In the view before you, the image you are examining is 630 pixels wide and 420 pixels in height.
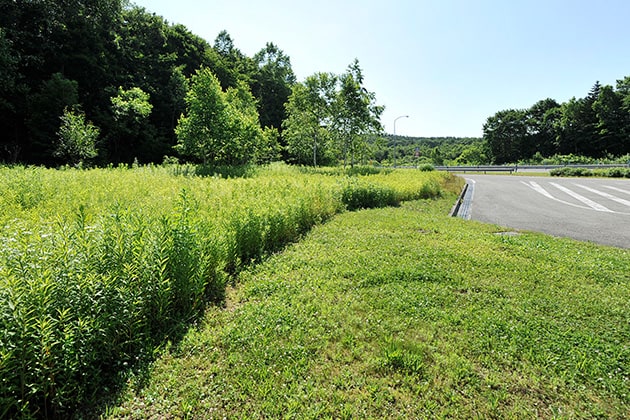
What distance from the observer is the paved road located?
25.5 feet

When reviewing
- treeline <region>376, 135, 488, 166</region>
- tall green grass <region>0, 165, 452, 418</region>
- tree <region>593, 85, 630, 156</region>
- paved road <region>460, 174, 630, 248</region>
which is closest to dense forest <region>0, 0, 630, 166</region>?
paved road <region>460, 174, 630, 248</region>

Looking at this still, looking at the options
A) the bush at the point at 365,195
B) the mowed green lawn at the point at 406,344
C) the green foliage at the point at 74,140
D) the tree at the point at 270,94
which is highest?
the tree at the point at 270,94

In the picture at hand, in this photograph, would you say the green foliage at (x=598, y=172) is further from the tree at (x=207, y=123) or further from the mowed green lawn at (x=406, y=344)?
the tree at (x=207, y=123)

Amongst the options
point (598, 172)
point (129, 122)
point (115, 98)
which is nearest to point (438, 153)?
point (598, 172)

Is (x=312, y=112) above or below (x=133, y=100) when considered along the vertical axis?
below

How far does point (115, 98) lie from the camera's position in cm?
2667

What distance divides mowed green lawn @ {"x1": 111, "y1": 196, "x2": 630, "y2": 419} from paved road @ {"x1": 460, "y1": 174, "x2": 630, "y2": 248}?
268 cm

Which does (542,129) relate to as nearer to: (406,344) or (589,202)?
(589,202)

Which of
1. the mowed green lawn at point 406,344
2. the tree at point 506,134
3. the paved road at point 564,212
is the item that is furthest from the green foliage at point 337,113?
the tree at point 506,134

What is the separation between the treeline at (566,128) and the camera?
4875 cm

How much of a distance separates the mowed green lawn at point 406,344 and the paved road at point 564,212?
105 inches

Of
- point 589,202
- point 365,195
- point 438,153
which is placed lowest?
point 589,202

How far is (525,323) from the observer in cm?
356

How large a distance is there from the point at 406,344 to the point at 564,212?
35.3ft
